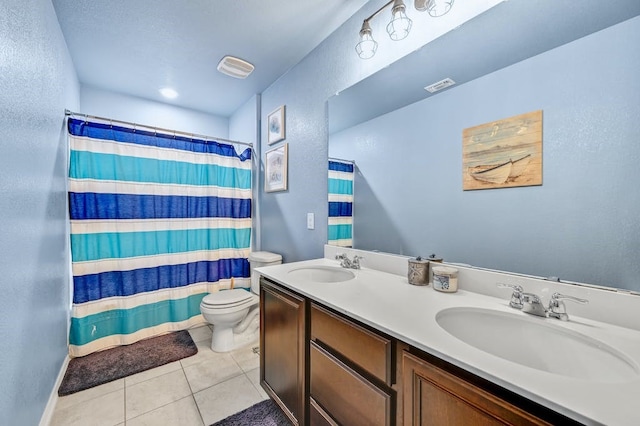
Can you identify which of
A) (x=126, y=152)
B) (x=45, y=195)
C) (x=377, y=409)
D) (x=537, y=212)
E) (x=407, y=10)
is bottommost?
(x=377, y=409)

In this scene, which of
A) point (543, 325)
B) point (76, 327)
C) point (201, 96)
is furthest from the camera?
point (201, 96)

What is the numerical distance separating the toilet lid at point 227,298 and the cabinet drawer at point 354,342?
3.67 feet

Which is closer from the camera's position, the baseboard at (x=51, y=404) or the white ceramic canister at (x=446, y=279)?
the white ceramic canister at (x=446, y=279)

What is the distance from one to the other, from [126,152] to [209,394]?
200 cm

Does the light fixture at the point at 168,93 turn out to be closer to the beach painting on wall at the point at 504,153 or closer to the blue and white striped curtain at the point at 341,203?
the blue and white striped curtain at the point at 341,203

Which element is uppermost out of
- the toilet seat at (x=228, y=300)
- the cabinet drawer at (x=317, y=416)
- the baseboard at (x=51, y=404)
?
the toilet seat at (x=228, y=300)

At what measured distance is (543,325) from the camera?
2.63 feet

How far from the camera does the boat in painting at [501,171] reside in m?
0.97

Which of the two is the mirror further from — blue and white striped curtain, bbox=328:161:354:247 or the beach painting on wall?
blue and white striped curtain, bbox=328:161:354:247

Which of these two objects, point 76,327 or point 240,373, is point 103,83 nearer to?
point 76,327

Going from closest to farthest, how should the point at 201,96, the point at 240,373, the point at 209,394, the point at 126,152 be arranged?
1. the point at 209,394
2. the point at 240,373
3. the point at 126,152
4. the point at 201,96

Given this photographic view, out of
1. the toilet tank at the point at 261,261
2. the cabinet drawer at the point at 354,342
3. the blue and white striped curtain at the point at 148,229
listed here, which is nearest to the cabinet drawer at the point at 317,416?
the cabinet drawer at the point at 354,342

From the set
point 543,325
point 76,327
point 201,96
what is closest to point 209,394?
point 76,327

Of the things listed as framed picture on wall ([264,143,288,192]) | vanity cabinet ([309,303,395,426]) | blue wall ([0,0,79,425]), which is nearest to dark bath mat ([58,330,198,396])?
blue wall ([0,0,79,425])
